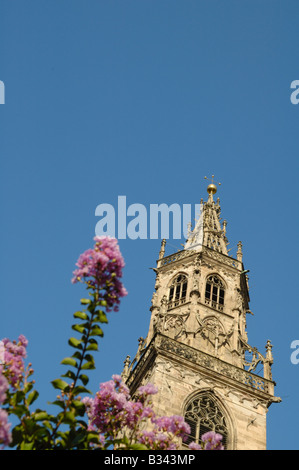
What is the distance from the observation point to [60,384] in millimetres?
8125

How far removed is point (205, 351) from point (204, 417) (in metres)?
4.70

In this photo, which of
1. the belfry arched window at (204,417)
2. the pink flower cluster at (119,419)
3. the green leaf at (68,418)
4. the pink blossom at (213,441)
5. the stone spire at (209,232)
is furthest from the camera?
the stone spire at (209,232)

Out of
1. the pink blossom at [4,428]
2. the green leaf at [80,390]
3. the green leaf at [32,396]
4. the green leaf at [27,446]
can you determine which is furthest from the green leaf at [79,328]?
the pink blossom at [4,428]

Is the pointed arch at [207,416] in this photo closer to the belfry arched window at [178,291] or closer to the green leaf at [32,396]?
the belfry arched window at [178,291]

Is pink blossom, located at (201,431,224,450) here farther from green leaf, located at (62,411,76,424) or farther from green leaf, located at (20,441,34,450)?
green leaf, located at (20,441,34,450)

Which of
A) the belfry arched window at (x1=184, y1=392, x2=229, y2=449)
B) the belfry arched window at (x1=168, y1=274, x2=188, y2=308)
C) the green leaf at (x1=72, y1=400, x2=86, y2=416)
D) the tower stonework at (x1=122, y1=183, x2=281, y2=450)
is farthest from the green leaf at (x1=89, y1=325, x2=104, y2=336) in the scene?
the belfry arched window at (x1=168, y1=274, x2=188, y2=308)

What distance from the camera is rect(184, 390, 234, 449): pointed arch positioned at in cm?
2638

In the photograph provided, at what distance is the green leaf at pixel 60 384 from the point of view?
8117 mm

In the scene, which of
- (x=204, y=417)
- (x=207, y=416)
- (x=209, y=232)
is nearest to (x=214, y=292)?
(x=209, y=232)

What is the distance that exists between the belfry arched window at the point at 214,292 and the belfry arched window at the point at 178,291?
130 cm

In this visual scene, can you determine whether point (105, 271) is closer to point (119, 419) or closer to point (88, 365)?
point (88, 365)
